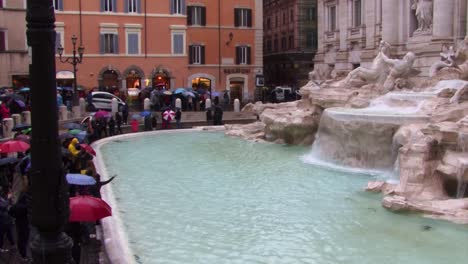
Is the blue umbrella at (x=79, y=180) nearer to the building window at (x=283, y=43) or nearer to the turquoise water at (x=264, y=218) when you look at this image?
Answer: the turquoise water at (x=264, y=218)

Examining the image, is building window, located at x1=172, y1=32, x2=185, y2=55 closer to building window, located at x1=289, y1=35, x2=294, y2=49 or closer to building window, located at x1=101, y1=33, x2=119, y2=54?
building window, located at x1=101, y1=33, x2=119, y2=54

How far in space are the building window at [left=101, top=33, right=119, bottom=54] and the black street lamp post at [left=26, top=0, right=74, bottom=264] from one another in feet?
113

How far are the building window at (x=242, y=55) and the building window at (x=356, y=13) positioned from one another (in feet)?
42.5

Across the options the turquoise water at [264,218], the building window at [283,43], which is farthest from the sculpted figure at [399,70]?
the building window at [283,43]

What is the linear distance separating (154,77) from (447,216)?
98.4ft

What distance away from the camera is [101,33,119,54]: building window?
37.7 m

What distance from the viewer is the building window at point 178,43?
39.2 meters

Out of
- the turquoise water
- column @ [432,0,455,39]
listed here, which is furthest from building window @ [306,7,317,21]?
the turquoise water

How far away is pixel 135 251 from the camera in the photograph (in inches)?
351

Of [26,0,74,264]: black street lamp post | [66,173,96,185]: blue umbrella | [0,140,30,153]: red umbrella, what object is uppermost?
[26,0,74,264]: black street lamp post

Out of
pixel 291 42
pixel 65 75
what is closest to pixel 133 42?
pixel 65 75

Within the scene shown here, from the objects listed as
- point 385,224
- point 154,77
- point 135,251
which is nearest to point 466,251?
point 385,224

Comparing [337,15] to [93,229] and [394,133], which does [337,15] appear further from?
[93,229]

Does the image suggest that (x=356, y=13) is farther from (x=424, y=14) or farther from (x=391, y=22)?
(x=424, y=14)
